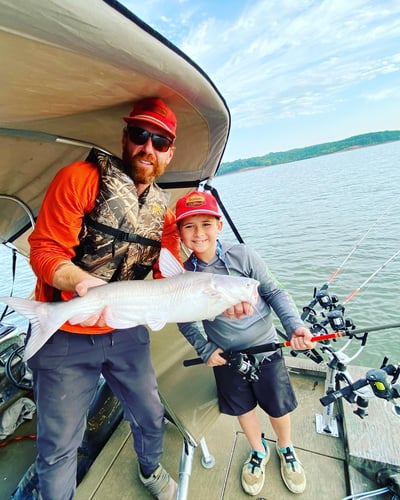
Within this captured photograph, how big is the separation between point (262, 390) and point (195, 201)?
1825mm

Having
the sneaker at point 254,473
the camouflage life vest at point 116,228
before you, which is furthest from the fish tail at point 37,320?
the sneaker at point 254,473

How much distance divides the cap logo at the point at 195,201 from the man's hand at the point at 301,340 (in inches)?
53.9

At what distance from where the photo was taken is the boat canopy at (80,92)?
1.09m

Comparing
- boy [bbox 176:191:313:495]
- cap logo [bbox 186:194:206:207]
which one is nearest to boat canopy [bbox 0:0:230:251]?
cap logo [bbox 186:194:206:207]

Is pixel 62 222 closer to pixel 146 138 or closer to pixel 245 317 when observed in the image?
pixel 146 138

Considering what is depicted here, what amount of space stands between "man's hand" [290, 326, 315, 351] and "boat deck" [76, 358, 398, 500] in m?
1.17

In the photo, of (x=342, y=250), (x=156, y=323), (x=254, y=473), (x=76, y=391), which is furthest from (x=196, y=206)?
(x=342, y=250)

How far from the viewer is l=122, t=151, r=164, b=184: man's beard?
2.24m

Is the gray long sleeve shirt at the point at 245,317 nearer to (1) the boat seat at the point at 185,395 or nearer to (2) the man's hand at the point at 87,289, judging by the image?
(1) the boat seat at the point at 185,395

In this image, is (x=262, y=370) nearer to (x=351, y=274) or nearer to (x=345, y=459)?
(x=345, y=459)

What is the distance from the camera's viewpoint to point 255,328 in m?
2.50

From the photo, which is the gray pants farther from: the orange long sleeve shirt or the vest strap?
the vest strap

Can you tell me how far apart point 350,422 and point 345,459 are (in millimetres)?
345

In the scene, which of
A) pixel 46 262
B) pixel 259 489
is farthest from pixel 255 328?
pixel 46 262
